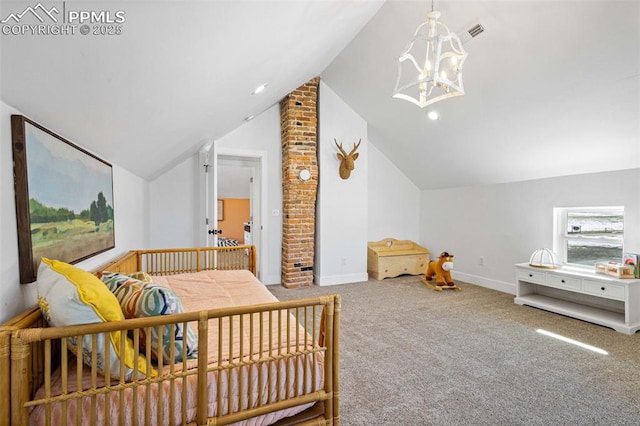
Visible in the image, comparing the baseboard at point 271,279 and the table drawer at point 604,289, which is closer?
the table drawer at point 604,289

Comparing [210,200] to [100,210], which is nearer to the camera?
[100,210]

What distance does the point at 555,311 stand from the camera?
10.9 feet

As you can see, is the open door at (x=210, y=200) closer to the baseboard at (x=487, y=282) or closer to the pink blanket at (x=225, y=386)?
the pink blanket at (x=225, y=386)

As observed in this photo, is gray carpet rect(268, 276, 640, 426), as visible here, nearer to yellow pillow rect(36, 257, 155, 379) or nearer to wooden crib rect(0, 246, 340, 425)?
wooden crib rect(0, 246, 340, 425)

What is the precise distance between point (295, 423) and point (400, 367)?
1.15m

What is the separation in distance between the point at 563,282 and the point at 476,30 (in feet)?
9.02

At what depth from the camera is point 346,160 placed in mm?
4676

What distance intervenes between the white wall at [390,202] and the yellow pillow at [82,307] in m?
4.66

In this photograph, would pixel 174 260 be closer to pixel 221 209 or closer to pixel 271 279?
pixel 271 279

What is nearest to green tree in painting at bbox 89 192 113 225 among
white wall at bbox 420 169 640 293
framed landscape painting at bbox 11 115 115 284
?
framed landscape painting at bbox 11 115 115 284

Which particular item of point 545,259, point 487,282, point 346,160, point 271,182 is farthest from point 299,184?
point 545,259

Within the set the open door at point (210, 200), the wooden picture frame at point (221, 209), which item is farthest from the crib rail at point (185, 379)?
the wooden picture frame at point (221, 209)

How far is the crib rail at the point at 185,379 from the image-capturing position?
39.0 inches

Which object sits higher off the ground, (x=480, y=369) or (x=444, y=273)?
(x=444, y=273)
